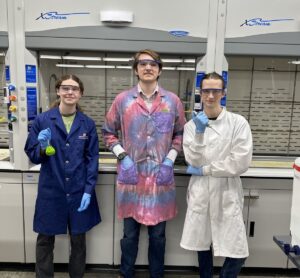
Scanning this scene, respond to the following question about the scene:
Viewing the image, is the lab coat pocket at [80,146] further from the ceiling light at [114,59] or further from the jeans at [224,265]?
the jeans at [224,265]

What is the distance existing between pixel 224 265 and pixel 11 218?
60.9 inches

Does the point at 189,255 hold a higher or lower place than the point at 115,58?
lower

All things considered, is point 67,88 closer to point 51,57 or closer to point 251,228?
point 51,57

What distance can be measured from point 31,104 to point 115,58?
0.71m

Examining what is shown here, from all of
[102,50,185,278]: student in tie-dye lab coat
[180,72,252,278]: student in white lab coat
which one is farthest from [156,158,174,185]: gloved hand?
[180,72,252,278]: student in white lab coat

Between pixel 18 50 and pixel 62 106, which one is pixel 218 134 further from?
pixel 18 50

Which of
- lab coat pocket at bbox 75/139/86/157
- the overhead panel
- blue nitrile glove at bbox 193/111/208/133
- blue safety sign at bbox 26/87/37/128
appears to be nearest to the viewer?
blue nitrile glove at bbox 193/111/208/133

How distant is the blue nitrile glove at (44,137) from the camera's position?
189cm

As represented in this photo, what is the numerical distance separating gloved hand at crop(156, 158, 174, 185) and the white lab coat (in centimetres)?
15

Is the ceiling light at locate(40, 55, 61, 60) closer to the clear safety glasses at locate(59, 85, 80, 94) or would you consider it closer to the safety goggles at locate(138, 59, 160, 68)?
the clear safety glasses at locate(59, 85, 80, 94)

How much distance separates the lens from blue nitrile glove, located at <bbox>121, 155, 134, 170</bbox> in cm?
204

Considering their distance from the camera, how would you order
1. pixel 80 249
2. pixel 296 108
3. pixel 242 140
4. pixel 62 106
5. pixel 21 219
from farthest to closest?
pixel 296 108
pixel 21 219
pixel 80 249
pixel 62 106
pixel 242 140

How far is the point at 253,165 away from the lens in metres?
2.51

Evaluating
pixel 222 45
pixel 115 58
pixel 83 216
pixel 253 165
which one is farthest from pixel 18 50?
pixel 253 165
